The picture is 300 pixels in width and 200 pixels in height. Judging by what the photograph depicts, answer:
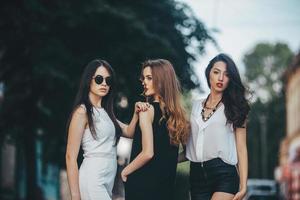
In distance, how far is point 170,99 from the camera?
5.73 m

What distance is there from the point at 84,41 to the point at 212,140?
36.5 feet

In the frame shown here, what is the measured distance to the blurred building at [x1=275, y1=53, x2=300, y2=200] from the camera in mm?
56188

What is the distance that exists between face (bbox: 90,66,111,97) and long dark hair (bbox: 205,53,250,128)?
930 mm

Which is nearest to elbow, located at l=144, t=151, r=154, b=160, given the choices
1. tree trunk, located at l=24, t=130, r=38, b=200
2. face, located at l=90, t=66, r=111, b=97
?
face, located at l=90, t=66, r=111, b=97

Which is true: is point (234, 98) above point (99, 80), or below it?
below

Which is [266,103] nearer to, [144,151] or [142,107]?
[142,107]

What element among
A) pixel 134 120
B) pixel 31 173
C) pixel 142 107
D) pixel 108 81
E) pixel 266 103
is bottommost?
pixel 31 173

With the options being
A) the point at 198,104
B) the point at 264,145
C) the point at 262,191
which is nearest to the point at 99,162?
the point at 198,104

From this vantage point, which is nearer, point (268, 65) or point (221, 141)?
point (221, 141)

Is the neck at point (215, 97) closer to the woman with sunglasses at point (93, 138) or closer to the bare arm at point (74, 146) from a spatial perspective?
the woman with sunglasses at point (93, 138)

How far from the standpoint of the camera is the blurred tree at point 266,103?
7894 centimetres

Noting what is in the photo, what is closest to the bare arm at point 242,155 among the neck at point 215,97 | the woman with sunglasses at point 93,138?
the neck at point 215,97

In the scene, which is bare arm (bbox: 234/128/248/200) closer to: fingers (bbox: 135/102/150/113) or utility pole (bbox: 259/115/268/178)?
fingers (bbox: 135/102/150/113)

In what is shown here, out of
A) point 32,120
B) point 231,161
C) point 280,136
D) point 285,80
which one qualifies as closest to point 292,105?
point 285,80
